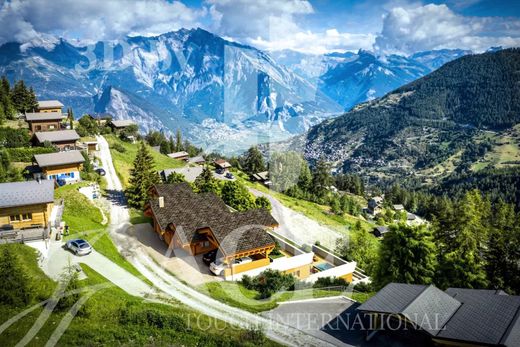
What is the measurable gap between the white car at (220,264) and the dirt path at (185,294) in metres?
4.17

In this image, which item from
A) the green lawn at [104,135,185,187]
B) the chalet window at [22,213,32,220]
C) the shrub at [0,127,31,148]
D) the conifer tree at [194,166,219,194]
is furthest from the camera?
the green lawn at [104,135,185,187]

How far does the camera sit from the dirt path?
24.4 metres

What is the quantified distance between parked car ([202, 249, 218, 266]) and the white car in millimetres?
888

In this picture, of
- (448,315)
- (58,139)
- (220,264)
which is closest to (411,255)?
(448,315)

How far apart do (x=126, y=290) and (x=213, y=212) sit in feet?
51.0

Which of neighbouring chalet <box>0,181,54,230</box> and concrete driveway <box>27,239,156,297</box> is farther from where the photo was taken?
neighbouring chalet <box>0,181,54,230</box>

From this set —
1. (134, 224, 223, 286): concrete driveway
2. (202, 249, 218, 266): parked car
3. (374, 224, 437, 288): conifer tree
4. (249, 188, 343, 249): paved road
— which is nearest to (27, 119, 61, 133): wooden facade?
(134, 224, 223, 286): concrete driveway

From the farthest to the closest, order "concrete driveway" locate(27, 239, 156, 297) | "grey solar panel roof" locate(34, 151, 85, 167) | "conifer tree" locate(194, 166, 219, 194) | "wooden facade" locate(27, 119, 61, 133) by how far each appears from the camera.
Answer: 1. "wooden facade" locate(27, 119, 61, 133)
2. "conifer tree" locate(194, 166, 219, 194)
3. "grey solar panel roof" locate(34, 151, 85, 167)
4. "concrete driveway" locate(27, 239, 156, 297)

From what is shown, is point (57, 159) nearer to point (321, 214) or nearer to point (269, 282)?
point (269, 282)

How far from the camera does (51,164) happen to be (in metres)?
57.5

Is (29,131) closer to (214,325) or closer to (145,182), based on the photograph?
(145,182)

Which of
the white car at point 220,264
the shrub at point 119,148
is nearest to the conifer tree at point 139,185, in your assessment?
the white car at point 220,264

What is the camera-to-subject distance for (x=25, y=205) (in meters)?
37.1

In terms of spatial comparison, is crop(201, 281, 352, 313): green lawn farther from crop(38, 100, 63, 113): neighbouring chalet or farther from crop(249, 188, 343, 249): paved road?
crop(38, 100, 63, 113): neighbouring chalet
